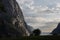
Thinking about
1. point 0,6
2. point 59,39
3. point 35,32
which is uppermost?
point 0,6

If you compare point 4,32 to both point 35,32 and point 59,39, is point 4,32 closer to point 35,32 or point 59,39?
point 35,32

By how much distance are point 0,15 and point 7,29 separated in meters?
31.2

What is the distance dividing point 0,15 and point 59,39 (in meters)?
98.0

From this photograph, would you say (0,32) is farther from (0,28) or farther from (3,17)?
(3,17)

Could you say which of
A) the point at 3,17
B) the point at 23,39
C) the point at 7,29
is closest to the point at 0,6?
the point at 3,17

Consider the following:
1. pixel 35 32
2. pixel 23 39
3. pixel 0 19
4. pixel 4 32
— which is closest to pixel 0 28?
pixel 4 32

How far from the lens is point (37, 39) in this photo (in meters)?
48.0

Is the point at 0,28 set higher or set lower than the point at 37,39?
higher

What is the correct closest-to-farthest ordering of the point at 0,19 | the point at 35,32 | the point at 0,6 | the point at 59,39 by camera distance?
the point at 59,39 < the point at 35,32 < the point at 0,19 < the point at 0,6

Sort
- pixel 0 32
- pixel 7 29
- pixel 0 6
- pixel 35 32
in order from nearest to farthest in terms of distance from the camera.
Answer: pixel 35 32 → pixel 0 32 → pixel 7 29 → pixel 0 6

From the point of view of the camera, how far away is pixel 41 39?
47.6 metres

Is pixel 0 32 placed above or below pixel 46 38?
above

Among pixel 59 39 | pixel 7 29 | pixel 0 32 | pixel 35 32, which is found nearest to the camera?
pixel 59 39

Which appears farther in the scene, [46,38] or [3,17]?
[3,17]
